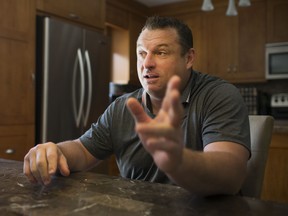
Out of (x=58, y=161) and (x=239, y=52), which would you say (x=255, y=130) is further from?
(x=239, y=52)

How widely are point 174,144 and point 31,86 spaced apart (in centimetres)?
210

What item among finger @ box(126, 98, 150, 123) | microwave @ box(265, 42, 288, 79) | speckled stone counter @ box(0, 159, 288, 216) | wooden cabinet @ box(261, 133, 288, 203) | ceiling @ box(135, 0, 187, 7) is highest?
ceiling @ box(135, 0, 187, 7)

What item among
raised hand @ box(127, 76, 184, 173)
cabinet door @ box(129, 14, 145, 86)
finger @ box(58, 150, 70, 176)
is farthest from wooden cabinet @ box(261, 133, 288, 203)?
cabinet door @ box(129, 14, 145, 86)

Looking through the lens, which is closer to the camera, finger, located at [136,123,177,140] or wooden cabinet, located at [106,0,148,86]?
finger, located at [136,123,177,140]

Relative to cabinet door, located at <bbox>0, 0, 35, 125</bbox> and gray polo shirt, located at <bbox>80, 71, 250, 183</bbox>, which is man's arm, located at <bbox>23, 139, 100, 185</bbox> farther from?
cabinet door, located at <bbox>0, 0, 35, 125</bbox>

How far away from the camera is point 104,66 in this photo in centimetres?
304

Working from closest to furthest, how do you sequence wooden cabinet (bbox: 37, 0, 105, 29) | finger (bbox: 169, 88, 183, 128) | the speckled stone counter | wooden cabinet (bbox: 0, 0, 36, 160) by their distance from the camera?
finger (bbox: 169, 88, 183, 128) → the speckled stone counter → wooden cabinet (bbox: 0, 0, 36, 160) → wooden cabinet (bbox: 37, 0, 105, 29)

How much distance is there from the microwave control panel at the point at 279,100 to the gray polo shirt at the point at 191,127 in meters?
2.94

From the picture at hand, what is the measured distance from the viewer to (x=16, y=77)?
91.6 inches

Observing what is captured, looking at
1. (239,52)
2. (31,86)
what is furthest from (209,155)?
(239,52)

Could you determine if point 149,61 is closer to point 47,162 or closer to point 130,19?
point 47,162

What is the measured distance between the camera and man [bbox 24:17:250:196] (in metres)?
0.53

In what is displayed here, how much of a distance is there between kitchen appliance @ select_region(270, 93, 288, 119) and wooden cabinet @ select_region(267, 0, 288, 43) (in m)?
0.65

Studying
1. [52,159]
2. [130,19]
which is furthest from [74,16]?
[52,159]
